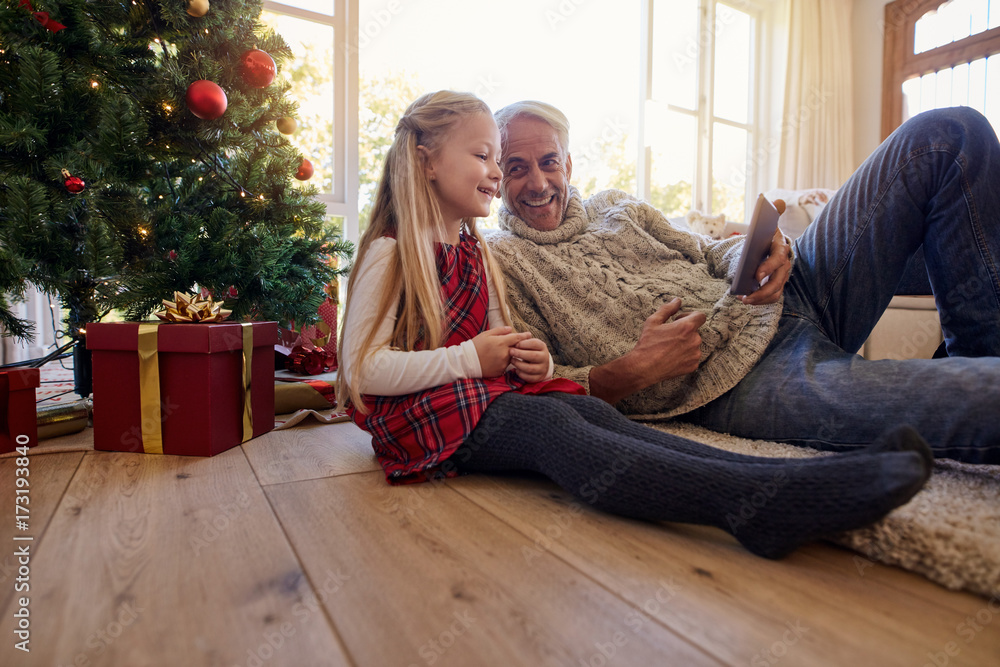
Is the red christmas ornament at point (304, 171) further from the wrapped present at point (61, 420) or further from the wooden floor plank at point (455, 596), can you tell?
the wooden floor plank at point (455, 596)

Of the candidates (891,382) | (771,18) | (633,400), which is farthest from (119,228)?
(771,18)

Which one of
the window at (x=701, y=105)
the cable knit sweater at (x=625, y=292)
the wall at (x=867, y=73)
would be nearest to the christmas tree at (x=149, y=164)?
the cable knit sweater at (x=625, y=292)

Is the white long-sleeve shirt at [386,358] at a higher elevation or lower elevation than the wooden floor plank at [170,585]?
higher

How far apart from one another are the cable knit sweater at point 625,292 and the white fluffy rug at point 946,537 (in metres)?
0.39

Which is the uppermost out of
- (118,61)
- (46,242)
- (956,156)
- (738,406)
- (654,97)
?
(654,97)

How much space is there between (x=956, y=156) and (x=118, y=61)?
1758 mm

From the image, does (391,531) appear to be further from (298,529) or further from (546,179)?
(546,179)

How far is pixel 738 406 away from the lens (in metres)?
1.07

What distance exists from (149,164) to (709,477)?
143 cm

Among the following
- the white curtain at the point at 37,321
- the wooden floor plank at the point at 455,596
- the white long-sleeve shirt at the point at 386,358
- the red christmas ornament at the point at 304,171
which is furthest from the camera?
the white curtain at the point at 37,321

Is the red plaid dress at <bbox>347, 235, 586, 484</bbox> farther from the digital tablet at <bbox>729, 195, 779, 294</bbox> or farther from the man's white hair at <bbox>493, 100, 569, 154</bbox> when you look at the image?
the man's white hair at <bbox>493, 100, 569, 154</bbox>

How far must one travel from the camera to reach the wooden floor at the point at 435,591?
0.47 meters

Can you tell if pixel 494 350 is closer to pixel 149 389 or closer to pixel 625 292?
pixel 625 292

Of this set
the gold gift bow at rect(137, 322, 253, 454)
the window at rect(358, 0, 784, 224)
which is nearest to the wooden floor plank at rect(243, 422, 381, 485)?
the gold gift bow at rect(137, 322, 253, 454)
